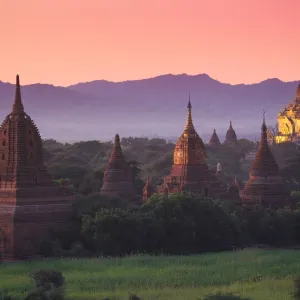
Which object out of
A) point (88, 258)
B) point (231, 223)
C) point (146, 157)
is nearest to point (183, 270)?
point (88, 258)

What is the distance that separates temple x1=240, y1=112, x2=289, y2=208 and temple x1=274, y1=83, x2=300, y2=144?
54171 mm

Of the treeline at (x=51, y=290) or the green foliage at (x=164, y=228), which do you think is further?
the green foliage at (x=164, y=228)

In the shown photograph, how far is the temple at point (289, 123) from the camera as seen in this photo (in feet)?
388

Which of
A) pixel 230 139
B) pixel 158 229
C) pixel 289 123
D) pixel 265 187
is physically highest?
pixel 289 123

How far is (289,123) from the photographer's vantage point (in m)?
122

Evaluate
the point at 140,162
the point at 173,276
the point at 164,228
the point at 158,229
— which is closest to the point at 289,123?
the point at 140,162

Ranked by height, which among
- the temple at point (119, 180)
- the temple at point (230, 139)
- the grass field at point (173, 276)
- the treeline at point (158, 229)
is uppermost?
the temple at point (230, 139)

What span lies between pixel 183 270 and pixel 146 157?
86.6m

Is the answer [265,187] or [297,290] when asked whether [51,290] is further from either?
[265,187]

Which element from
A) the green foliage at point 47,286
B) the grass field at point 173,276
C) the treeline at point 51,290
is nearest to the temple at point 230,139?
the grass field at point 173,276

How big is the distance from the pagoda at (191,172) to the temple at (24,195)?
12.5 m

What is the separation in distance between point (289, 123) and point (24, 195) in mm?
76574

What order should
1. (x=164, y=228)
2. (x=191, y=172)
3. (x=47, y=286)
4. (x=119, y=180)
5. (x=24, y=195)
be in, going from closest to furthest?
(x=47, y=286) → (x=24, y=195) → (x=164, y=228) → (x=119, y=180) → (x=191, y=172)

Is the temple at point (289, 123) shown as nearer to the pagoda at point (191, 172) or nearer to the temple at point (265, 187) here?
the temple at point (265, 187)
